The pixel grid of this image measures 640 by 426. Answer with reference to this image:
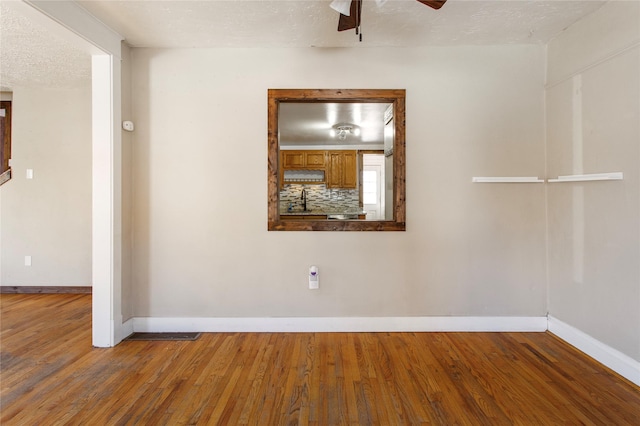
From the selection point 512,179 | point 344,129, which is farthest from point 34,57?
point 512,179

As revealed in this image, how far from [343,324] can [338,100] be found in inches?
77.2

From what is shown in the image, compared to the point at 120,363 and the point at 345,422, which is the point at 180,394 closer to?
the point at 120,363

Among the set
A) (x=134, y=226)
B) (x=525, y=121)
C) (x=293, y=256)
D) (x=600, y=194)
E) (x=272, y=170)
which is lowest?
(x=293, y=256)

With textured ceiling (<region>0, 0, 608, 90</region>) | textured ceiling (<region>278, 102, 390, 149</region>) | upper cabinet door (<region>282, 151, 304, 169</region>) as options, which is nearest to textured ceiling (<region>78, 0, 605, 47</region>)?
textured ceiling (<region>0, 0, 608, 90</region>)

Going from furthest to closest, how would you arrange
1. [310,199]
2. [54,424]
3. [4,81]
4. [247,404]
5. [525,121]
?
[310,199], [4,81], [525,121], [247,404], [54,424]

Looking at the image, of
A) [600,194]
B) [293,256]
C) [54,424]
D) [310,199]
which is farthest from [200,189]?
[310,199]

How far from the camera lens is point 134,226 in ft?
8.36

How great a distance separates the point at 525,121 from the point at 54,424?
149 inches

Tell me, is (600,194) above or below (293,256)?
above

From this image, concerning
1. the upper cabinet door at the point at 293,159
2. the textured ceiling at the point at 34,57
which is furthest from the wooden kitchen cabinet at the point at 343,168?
the textured ceiling at the point at 34,57

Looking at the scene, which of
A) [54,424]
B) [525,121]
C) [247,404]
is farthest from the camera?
[525,121]

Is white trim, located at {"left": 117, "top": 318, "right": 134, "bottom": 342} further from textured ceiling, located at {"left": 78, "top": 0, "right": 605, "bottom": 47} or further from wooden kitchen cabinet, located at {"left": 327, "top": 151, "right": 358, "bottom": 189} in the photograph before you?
wooden kitchen cabinet, located at {"left": 327, "top": 151, "right": 358, "bottom": 189}

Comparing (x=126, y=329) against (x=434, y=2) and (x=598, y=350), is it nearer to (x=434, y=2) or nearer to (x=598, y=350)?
(x=434, y=2)

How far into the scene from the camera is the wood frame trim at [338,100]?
251 cm
